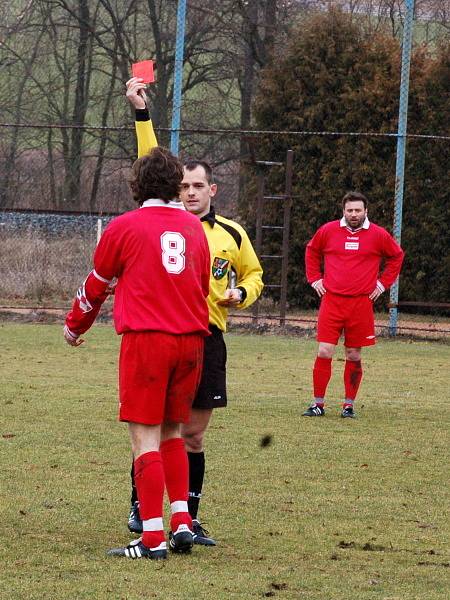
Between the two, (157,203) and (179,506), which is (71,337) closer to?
(157,203)

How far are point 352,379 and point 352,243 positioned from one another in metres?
1.20

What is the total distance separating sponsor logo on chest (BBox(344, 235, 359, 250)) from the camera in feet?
35.6

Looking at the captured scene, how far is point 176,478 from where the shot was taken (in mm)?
5434

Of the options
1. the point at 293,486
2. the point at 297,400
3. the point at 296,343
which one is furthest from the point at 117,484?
the point at 296,343

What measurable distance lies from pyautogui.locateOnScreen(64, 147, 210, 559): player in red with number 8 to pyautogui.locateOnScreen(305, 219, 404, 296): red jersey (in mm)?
5487

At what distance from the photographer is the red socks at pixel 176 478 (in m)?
5.42

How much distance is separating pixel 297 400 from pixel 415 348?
5.76 m

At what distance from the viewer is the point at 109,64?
3164 centimetres

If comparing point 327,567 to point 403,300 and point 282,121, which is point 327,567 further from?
point 282,121

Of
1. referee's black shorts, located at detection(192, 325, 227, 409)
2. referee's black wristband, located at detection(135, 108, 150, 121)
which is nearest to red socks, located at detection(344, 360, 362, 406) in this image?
referee's black shorts, located at detection(192, 325, 227, 409)

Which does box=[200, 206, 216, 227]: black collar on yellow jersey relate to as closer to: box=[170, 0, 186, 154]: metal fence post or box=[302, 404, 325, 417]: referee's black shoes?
box=[302, 404, 325, 417]: referee's black shoes

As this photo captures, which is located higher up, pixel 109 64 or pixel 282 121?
pixel 109 64

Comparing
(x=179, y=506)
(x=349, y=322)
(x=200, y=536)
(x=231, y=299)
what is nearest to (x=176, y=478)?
(x=179, y=506)

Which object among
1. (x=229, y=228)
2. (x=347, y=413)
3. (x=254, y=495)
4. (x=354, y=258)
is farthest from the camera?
(x=354, y=258)
